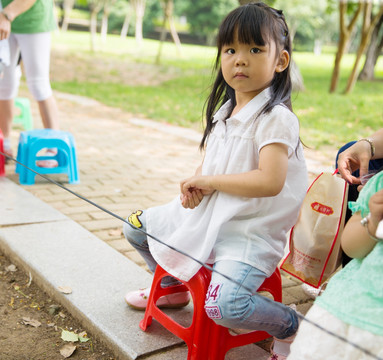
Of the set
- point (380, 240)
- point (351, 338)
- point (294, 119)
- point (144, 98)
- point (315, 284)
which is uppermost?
point (294, 119)

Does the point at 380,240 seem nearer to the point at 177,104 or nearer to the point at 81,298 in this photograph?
the point at 81,298

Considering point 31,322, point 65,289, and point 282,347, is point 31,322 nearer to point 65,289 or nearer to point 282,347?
point 65,289

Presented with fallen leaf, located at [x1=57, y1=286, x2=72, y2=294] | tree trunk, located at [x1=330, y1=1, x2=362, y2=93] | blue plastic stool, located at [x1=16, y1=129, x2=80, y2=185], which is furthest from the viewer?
tree trunk, located at [x1=330, y1=1, x2=362, y2=93]

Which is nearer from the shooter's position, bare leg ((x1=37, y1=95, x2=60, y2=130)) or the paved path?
the paved path

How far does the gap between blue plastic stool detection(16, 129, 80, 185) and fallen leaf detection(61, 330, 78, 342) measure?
2169 mm

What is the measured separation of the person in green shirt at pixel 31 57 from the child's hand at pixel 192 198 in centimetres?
267

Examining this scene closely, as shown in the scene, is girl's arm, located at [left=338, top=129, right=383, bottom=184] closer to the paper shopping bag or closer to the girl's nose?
the paper shopping bag

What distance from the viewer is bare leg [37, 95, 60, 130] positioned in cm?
448

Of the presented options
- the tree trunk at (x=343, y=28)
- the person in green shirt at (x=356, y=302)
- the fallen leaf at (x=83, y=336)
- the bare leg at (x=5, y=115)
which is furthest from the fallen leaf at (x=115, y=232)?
the tree trunk at (x=343, y=28)

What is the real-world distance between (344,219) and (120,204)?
2152 millimetres

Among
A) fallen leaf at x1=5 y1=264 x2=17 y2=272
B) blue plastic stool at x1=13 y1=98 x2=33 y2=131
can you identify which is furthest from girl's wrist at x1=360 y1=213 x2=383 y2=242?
blue plastic stool at x1=13 y1=98 x2=33 y2=131

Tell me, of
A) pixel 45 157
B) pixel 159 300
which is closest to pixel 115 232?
pixel 159 300

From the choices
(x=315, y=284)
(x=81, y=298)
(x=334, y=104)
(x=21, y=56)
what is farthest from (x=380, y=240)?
(x=334, y=104)

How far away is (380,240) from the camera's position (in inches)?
56.9
